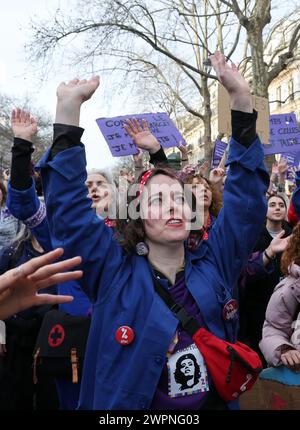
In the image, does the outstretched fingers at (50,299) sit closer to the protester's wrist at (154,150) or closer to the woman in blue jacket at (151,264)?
the woman in blue jacket at (151,264)

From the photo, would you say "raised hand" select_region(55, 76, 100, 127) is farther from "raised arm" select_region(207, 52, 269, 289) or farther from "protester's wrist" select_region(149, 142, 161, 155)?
"protester's wrist" select_region(149, 142, 161, 155)

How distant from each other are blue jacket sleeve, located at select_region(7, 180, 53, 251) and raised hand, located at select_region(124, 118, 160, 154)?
0.72 metres

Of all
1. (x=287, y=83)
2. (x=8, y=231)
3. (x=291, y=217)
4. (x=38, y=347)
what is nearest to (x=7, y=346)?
(x=38, y=347)

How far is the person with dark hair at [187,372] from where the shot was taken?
1794 mm

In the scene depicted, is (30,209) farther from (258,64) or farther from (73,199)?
(258,64)

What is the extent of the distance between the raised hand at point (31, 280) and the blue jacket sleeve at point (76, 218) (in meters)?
0.48

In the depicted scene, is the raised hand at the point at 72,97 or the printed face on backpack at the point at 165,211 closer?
the raised hand at the point at 72,97

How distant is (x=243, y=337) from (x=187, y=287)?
1986 mm

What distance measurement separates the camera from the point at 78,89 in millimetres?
1914

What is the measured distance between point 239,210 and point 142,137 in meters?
1.33

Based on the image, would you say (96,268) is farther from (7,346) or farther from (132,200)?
(7,346)

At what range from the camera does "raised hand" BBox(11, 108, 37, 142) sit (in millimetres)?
2646

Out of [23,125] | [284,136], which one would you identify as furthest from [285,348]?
[284,136]

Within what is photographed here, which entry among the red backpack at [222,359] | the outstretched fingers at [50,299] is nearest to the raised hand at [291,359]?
the red backpack at [222,359]
